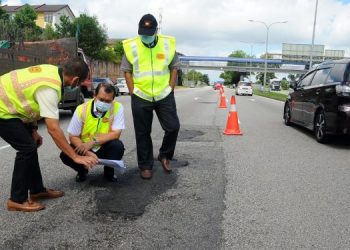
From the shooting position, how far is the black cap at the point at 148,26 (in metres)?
5.50

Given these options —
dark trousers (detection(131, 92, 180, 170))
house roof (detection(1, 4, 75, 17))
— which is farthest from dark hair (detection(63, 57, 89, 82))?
house roof (detection(1, 4, 75, 17))

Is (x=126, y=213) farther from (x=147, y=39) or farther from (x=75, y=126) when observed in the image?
(x=147, y=39)

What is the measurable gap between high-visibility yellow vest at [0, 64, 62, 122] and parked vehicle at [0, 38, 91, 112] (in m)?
7.11

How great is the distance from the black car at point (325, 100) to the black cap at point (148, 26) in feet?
14.3

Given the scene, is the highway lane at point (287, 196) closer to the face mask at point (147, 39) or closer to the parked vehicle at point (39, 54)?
the face mask at point (147, 39)

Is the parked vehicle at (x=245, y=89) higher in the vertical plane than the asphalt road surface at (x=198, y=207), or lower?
lower

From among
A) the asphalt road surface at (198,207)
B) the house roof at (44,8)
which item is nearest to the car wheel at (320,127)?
the asphalt road surface at (198,207)

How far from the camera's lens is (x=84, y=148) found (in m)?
4.99

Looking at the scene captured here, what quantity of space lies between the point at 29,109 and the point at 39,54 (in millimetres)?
9397

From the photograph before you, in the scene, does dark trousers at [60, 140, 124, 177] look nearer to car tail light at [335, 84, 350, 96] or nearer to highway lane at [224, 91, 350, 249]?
highway lane at [224, 91, 350, 249]

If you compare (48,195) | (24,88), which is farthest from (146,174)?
(24,88)

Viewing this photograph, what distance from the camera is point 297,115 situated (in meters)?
11.3

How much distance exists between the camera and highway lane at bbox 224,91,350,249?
12.8ft

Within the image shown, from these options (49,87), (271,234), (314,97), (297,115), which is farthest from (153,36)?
(297,115)
